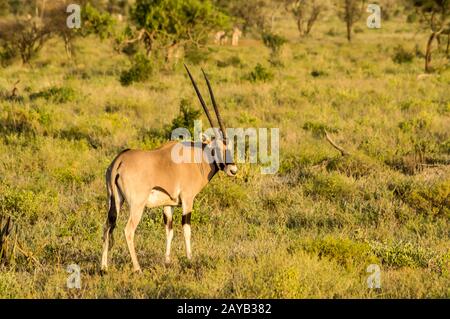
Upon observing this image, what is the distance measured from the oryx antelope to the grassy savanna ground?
47cm

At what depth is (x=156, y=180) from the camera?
18.4ft

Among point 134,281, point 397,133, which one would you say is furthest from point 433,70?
point 134,281

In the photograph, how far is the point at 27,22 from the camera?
34438mm

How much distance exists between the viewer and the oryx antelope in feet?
18.0

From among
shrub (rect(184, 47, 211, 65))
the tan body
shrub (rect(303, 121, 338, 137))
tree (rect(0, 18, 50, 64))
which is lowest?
shrub (rect(303, 121, 338, 137))

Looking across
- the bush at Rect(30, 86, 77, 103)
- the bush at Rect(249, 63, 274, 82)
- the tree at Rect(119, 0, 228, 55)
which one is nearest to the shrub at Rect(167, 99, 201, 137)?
the bush at Rect(30, 86, 77, 103)

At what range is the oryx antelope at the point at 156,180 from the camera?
5.49 m
